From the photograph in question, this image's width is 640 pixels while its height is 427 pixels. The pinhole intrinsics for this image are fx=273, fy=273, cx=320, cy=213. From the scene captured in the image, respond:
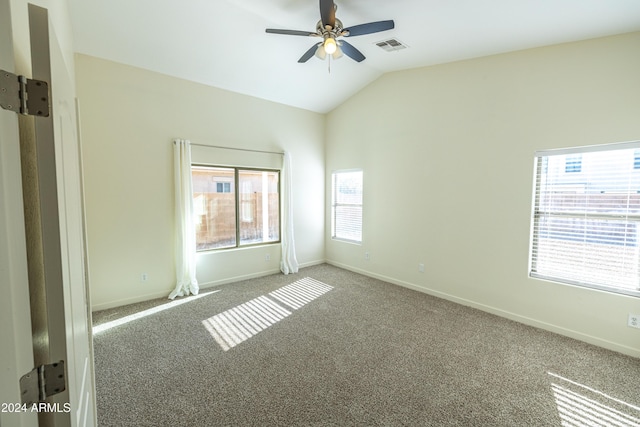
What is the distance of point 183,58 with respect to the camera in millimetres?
3566

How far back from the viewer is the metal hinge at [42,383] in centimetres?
71

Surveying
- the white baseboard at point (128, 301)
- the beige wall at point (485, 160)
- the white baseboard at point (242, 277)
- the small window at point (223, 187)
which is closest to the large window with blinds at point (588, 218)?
the beige wall at point (485, 160)

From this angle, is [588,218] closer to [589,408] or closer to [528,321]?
[528,321]

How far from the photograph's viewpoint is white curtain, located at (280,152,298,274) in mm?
5086

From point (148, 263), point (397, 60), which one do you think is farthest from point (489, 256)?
point (148, 263)

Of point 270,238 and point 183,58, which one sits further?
point 270,238

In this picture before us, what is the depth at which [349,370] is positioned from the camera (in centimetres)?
240

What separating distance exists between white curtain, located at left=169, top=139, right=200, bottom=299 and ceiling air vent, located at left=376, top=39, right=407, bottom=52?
295cm

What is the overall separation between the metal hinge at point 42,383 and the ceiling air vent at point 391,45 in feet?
12.9

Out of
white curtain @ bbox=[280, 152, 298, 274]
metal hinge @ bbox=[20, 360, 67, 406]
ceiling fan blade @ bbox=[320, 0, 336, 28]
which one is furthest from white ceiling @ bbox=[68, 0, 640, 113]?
metal hinge @ bbox=[20, 360, 67, 406]

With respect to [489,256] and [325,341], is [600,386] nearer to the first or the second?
[489,256]

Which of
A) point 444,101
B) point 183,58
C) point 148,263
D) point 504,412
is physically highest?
point 183,58

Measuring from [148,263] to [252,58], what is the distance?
126 inches

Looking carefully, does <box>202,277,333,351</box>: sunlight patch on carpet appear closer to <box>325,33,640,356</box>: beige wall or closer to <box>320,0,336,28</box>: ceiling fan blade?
<box>325,33,640,356</box>: beige wall
